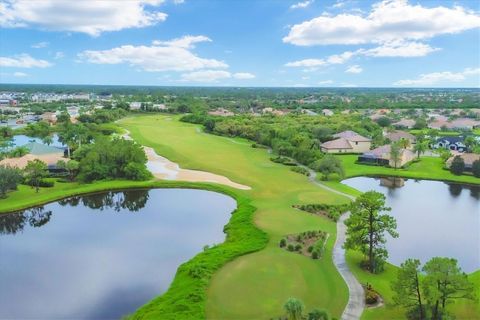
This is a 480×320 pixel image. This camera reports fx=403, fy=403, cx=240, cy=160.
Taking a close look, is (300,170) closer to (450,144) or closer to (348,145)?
(348,145)

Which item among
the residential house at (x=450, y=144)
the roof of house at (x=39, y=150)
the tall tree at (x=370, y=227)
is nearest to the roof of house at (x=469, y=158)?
the residential house at (x=450, y=144)

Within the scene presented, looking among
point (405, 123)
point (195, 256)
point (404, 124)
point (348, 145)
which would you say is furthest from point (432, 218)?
point (405, 123)

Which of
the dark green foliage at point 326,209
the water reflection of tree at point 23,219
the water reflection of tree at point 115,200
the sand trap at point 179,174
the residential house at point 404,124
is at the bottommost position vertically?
the water reflection of tree at point 23,219

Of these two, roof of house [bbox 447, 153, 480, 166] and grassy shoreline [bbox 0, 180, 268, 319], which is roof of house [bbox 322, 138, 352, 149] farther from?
grassy shoreline [bbox 0, 180, 268, 319]

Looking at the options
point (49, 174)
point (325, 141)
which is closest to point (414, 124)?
point (325, 141)

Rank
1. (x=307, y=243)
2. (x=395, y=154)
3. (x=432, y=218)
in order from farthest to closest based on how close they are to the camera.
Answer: (x=395, y=154)
(x=432, y=218)
(x=307, y=243)

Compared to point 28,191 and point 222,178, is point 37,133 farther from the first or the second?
point 222,178

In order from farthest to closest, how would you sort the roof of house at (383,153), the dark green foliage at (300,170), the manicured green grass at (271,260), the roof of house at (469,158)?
1. the roof of house at (383,153)
2. the roof of house at (469,158)
3. the dark green foliage at (300,170)
4. the manicured green grass at (271,260)

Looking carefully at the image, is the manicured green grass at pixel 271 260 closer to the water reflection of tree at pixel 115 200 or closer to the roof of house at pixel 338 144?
the roof of house at pixel 338 144
